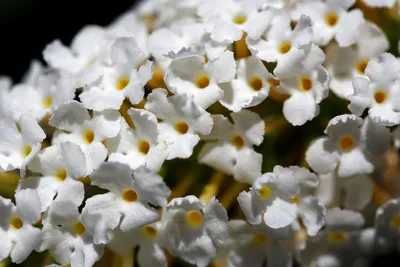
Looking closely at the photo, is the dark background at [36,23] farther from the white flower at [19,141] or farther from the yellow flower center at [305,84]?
the yellow flower center at [305,84]

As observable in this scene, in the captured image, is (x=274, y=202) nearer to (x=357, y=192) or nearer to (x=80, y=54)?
(x=357, y=192)

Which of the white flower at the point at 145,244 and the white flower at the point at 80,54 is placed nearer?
the white flower at the point at 145,244

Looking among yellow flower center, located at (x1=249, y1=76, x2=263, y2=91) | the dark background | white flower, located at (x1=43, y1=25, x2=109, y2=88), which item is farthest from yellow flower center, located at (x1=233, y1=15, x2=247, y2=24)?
the dark background

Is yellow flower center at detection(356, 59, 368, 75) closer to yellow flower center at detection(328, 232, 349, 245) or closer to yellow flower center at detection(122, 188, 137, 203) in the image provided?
yellow flower center at detection(328, 232, 349, 245)

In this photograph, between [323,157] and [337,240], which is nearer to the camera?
[323,157]

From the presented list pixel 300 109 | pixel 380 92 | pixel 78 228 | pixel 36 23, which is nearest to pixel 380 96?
pixel 380 92

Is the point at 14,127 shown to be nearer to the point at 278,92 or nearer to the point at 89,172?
the point at 89,172

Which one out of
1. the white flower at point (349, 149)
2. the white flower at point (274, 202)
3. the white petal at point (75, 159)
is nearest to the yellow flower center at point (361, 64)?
the white flower at point (349, 149)

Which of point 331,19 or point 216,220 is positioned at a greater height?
point 331,19
